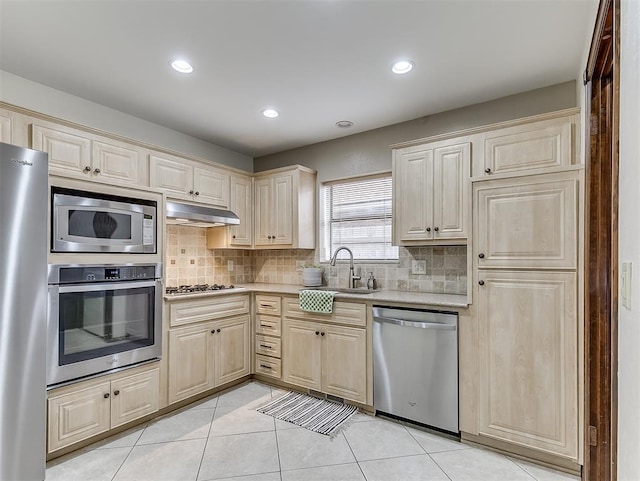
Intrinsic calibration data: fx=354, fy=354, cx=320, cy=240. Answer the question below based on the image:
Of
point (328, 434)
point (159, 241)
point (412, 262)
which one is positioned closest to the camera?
point (328, 434)

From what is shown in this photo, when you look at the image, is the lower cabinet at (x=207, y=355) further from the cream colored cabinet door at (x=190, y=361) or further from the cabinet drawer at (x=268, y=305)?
the cabinet drawer at (x=268, y=305)

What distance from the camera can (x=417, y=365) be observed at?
2646 mm

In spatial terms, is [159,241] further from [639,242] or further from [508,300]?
[639,242]

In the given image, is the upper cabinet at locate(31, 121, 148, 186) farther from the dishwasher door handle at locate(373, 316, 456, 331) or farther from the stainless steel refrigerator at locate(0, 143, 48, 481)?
the dishwasher door handle at locate(373, 316, 456, 331)

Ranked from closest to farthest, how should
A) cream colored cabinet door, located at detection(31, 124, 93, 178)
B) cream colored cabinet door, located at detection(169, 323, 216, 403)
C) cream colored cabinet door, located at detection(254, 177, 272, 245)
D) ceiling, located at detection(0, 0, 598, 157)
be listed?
ceiling, located at detection(0, 0, 598, 157)
cream colored cabinet door, located at detection(31, 124, 93, 178)
cream colored cabinet door, located at detection(169, 323, 216, 403)
cream colored cabinet door, located at detection(254, 177, 272, 245)

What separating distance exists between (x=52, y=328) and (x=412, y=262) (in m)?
2.82

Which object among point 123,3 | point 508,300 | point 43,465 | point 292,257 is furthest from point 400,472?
point 123,3

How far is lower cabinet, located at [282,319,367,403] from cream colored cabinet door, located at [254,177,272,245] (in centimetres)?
111

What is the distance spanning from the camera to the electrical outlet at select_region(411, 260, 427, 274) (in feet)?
10.8

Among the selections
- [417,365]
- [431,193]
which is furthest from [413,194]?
[417,365]

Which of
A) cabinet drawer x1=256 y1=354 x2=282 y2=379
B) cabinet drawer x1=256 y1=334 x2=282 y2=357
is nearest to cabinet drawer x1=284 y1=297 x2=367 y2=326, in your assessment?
cabinet drawer x1=256 y1=334 x2=282 y2=357

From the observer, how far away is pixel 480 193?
2.41 metres

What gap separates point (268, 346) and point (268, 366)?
20cm

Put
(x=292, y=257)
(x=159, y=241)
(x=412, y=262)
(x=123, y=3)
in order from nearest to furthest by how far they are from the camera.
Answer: (x=123, y=3) < (x=159, y=241) < (x=412, y=262) < (x=292, y=257)
